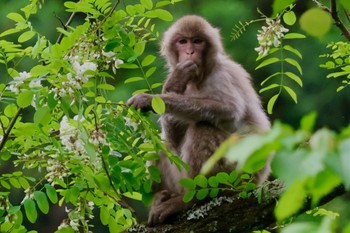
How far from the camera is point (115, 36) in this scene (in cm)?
355

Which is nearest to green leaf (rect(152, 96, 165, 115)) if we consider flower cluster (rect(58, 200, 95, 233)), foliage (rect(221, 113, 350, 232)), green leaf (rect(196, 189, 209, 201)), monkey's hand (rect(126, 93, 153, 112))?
monkey's hand (rect(126, 93, 153, 112))

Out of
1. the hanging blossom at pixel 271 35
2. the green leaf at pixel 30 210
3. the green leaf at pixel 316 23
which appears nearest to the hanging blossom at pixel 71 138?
the green leaf at pixel 30 210

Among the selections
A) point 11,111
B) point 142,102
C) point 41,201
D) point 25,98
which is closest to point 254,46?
point 142,102

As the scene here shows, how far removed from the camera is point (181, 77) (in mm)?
4367

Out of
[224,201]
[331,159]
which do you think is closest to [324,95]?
[224,201]

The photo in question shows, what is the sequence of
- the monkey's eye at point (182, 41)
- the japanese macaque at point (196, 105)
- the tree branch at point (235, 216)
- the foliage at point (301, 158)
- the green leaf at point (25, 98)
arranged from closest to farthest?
1. the foliage at point (301, 158)
2. the green leaf at point (25, 98)
3. the tree branch at point (235, 216)
4. the japanese macaque at point (196, 105)
5. the monkey's eye at point (182, 41)

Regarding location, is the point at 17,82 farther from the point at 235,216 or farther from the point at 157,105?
the point at 235,216

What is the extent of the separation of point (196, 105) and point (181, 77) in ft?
0.78

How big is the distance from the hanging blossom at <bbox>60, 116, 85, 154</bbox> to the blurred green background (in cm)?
598

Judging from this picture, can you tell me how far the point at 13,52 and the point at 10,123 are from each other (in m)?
0.37

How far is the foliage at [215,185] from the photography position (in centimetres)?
365

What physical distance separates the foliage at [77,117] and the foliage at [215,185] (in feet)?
0.42

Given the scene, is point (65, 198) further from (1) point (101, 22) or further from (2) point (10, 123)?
(1) point (101, 22)

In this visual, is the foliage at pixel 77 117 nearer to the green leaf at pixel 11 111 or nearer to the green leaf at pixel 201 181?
the green leaf at pixel 11 111
